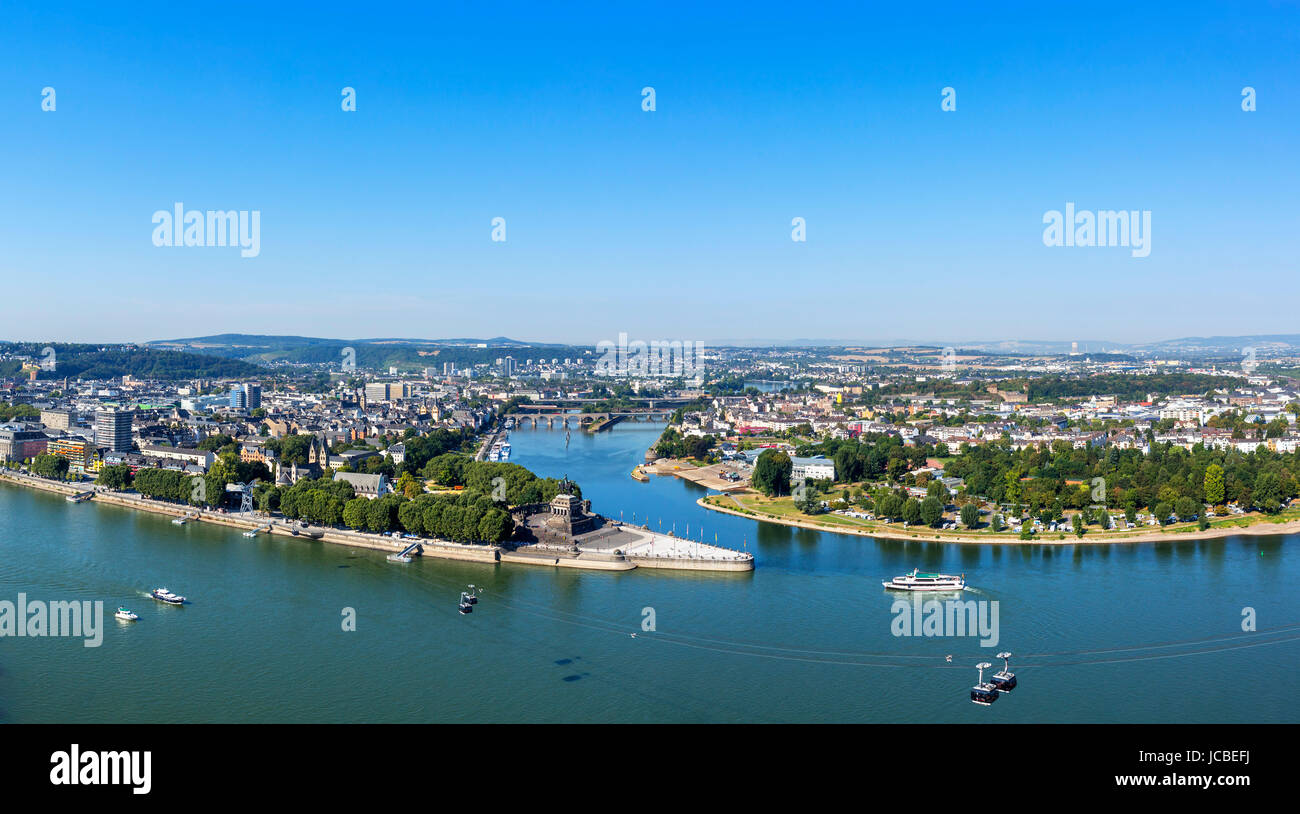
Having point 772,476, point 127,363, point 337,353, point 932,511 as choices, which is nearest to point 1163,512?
point 932,511

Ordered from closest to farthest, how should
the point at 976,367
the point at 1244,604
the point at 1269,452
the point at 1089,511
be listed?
the point at 1244,604
the point at 1089,511
the point at 1269,452
the point at 976,367

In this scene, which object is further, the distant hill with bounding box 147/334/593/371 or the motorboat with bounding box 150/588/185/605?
the distant hill with bounding box 147/334/593/371

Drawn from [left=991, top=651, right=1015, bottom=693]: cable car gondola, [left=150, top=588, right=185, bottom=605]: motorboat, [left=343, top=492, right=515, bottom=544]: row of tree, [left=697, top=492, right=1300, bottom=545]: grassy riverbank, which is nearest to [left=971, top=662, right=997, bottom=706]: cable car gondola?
[left=991, top=651, right=1015, bottom=693]: cable car gondola

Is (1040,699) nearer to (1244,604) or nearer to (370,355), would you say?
(1244,604)

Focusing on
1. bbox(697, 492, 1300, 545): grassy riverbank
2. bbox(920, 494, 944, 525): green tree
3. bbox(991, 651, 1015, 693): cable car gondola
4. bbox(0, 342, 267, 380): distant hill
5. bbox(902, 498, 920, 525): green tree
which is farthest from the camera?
bbox(0, 342, 267, 380): distant hill

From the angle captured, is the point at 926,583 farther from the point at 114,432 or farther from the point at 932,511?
the point at 114,432

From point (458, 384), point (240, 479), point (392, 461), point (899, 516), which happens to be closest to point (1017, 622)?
point (899, 516)

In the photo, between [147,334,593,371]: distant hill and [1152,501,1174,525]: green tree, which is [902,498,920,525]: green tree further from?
[147,334,593,371]: distant hill
